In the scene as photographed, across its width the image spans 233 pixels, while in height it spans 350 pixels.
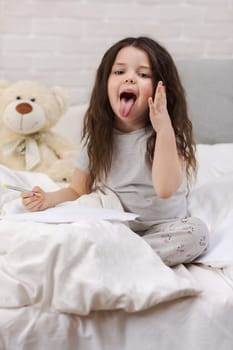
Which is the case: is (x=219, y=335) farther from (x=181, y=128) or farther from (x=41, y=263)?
(x=181, y=128)

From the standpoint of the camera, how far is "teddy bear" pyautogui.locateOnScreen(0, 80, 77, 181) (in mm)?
1707

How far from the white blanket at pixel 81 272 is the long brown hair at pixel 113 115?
1.05 ft

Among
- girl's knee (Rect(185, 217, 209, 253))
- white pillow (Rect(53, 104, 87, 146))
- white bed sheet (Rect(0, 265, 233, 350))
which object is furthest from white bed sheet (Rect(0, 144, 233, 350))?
white pillow (Rect(53, 104, 87, 146))

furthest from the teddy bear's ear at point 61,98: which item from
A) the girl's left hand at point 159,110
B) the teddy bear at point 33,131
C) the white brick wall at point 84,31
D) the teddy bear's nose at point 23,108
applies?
the girl's left hand at point 159,110

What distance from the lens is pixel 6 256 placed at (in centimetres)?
96

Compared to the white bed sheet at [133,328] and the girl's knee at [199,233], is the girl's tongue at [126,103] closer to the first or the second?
the girl's knee at [199,233]

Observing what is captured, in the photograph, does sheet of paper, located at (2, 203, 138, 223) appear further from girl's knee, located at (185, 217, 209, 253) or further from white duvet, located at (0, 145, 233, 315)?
girl's knee, located at (185, 217, 209, 253)

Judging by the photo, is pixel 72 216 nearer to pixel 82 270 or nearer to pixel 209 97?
pixel 82 270

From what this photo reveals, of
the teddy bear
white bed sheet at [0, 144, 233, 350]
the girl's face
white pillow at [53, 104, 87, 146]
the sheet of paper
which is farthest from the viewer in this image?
white pillow at [53, 104, 87, 146]

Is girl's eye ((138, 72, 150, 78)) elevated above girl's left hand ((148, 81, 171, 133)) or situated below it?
above

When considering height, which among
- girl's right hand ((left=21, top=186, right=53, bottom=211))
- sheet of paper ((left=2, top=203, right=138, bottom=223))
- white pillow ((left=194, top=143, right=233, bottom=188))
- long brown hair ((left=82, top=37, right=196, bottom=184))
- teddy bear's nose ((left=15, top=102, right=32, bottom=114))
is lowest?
white pillow ((left=194, top=143, right=233, bottom=188))

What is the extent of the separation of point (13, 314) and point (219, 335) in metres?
0.34

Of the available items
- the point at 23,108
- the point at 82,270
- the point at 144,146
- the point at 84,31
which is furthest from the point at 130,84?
the point at 84,31

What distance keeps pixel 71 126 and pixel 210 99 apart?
1.58ft
